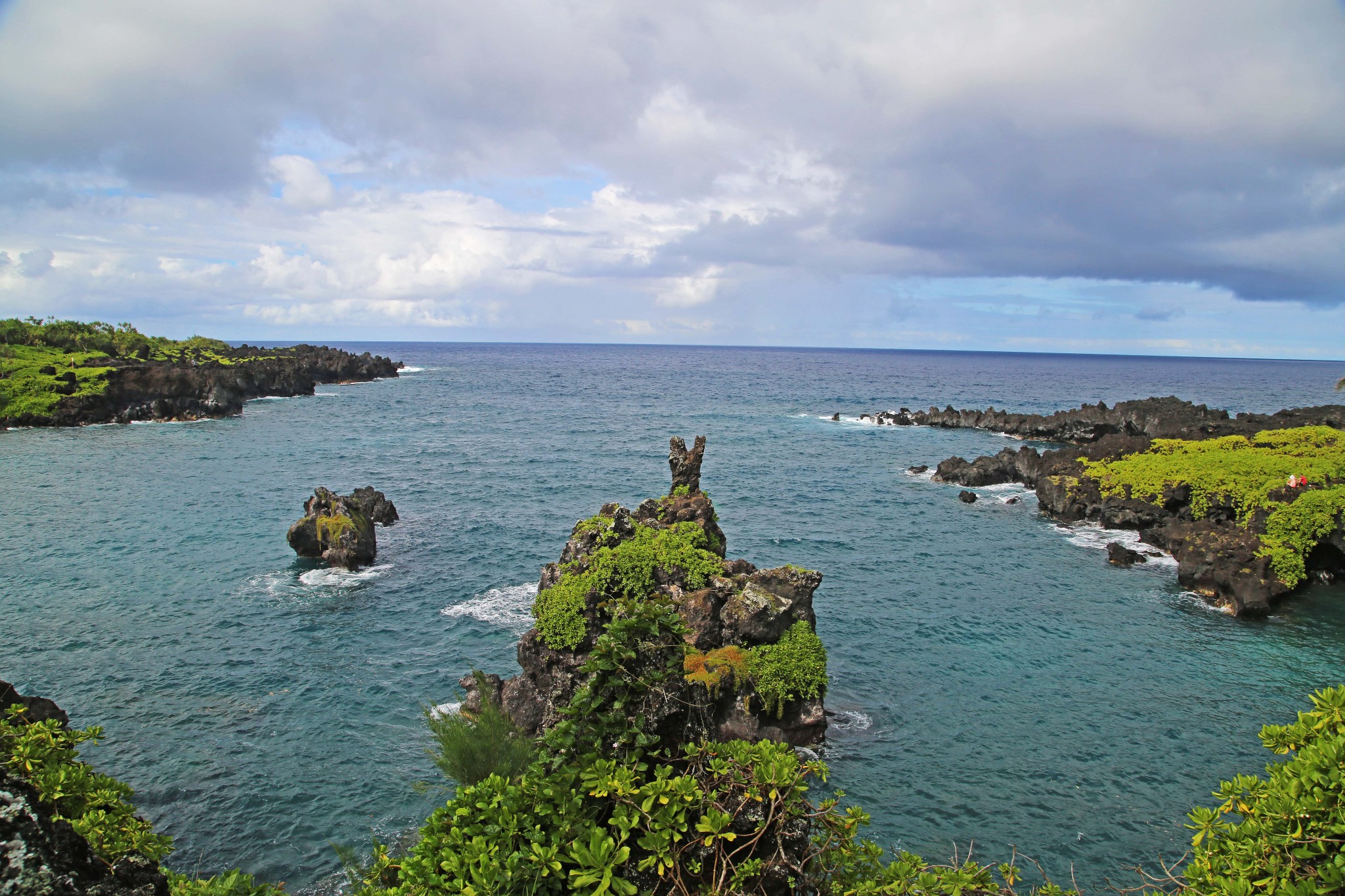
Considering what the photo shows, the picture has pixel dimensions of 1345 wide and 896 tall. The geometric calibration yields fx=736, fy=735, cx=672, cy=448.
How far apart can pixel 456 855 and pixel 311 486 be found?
54646mm

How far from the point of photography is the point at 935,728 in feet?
78.4

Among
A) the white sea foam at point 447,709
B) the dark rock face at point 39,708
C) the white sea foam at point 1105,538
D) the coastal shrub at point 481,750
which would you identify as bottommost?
the white sea foam at point 447,709

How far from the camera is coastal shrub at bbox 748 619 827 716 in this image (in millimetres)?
20141

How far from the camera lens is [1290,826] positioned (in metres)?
7.00

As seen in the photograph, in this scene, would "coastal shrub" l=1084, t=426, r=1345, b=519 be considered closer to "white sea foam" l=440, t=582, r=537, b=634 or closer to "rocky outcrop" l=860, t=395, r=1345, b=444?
"rocky outcrop" l=860, t=395, r=1345, b=444

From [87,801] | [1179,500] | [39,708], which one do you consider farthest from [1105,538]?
[39,708]

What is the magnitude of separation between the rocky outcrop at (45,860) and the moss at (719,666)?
13.4 m

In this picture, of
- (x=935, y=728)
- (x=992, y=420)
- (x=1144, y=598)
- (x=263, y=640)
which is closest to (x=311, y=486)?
(x=263, y=640)

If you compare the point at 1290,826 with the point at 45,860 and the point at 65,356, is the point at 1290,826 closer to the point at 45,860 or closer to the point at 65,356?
the point at 45,860

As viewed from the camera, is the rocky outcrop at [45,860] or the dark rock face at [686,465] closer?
the rocky outcrop at [45,860]

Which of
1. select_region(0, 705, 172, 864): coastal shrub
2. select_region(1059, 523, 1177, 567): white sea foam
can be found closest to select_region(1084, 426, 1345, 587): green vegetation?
select_region(1059, 523, 1177, 567): white sea foam

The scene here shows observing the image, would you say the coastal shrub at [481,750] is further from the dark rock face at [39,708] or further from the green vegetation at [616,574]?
the dark rock face at [39,708]

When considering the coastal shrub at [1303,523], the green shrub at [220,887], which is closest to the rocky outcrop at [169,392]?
the green shrub at [220,887]

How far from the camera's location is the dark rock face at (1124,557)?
131 ft
